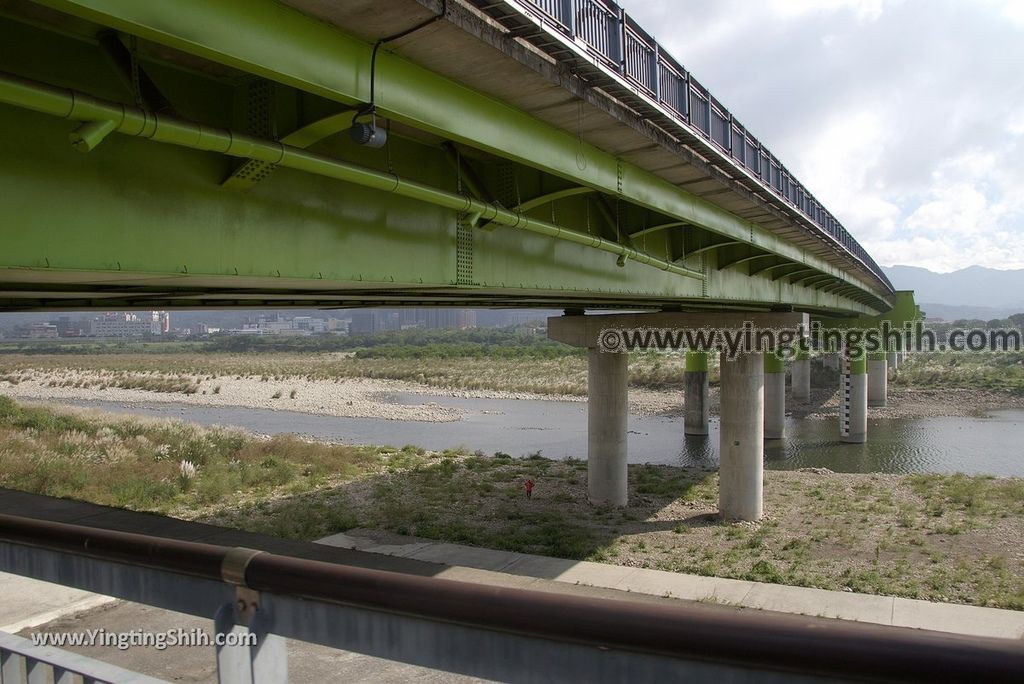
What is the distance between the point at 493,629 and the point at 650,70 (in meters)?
8.21

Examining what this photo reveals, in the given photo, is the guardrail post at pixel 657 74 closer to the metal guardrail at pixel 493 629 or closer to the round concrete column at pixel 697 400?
the metal guardrail at pixel 493 629

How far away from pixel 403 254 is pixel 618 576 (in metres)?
7.13

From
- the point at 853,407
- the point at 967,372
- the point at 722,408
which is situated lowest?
the point at 853,407

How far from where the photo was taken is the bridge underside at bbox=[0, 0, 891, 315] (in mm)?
4348

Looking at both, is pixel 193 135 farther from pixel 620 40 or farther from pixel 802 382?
pixel 802 382

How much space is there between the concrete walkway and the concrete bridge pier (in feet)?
142

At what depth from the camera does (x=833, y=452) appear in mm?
33781

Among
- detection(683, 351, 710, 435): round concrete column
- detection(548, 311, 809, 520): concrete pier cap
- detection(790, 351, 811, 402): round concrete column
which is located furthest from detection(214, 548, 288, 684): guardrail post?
detection(790, 351, 811, 402): round concrete column

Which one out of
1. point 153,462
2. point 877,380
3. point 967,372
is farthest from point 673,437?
point 967,372

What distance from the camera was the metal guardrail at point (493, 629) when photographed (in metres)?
1.47

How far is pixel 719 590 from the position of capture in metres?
11.6

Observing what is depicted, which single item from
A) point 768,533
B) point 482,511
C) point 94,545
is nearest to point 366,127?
point 94,545

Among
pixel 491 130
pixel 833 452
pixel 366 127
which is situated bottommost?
pixel 833 452

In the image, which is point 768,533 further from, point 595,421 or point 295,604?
point 295,604
